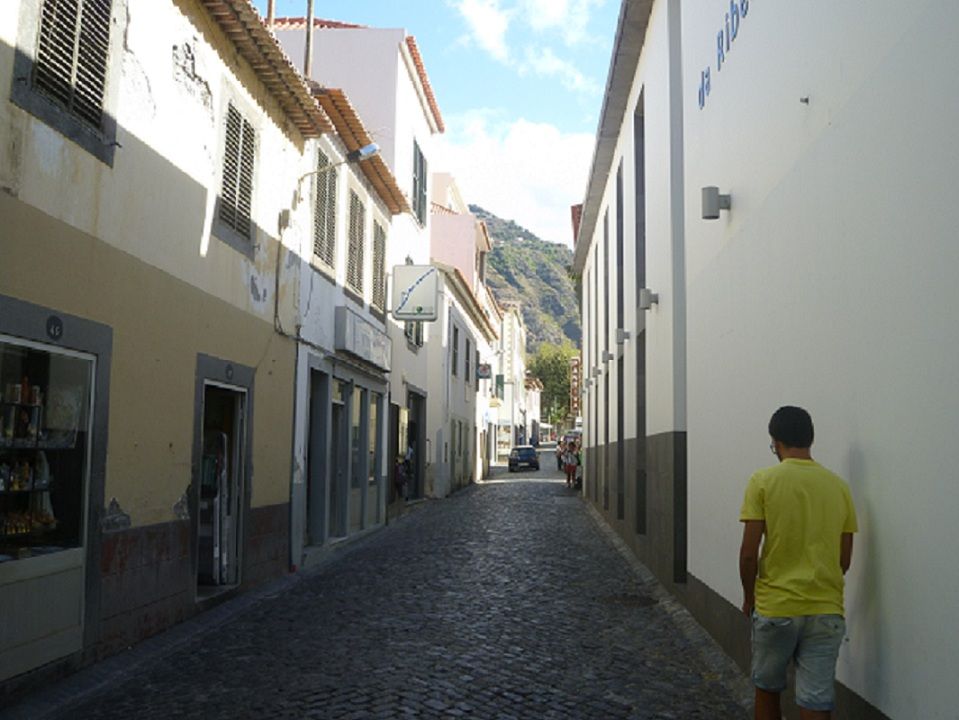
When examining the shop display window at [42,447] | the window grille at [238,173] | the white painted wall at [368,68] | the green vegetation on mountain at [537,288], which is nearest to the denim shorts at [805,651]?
the shop display window at [42,447]

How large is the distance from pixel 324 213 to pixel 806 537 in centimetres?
1100

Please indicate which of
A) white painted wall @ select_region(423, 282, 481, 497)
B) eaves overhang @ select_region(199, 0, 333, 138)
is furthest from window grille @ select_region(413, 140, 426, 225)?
eaves overhang @ select_region(199, 0, 333, 138)

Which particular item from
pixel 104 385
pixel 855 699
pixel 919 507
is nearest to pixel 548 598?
pixel 104 385

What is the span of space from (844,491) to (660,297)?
7.49 metres

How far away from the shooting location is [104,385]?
288 inches

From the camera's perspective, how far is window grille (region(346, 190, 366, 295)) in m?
16.0

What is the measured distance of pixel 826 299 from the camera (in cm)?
504

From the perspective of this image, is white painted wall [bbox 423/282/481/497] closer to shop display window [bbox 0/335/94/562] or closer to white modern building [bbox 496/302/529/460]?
shop display window [bbox 0/335/94/562]

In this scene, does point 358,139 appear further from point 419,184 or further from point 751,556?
point 751,556

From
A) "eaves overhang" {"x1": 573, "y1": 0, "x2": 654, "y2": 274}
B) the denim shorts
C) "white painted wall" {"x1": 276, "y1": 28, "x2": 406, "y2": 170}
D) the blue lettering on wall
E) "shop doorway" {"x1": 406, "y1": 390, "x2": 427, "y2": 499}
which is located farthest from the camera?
"shop doorway" {"x1": 406, "y1": 390, "x2": 427, "y2": 499}

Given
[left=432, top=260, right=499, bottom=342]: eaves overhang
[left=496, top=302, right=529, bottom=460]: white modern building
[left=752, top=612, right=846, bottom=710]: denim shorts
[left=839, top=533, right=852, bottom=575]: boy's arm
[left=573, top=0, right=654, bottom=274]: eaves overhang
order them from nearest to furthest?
[left=752, top=612, right=846, bottom=710]: denim shorts < [left=839, top=533, right=852, bottom=575]: boy's arm < [left=573, top=0, right=654, bottom=274]: eaves overhang < [left=432, top=260, right=499, bottom=342]: eaves overhang < [left=496, top=302, right=529, bottom=460]: white modern building

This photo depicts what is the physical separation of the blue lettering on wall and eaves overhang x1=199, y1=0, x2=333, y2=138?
432 cm

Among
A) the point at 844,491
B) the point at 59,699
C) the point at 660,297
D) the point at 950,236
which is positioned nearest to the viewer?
the point at 950,236

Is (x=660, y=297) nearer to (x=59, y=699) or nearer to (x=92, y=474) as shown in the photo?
(x=92, y=474)
